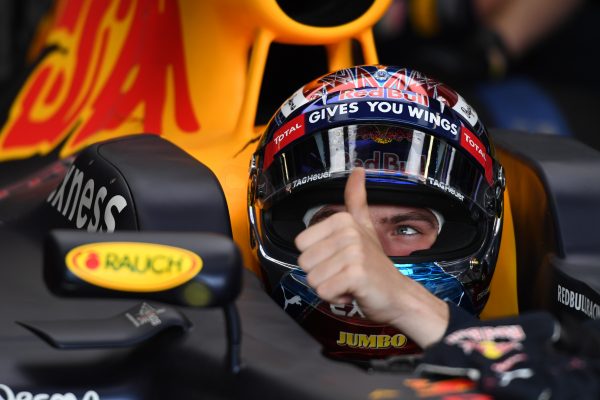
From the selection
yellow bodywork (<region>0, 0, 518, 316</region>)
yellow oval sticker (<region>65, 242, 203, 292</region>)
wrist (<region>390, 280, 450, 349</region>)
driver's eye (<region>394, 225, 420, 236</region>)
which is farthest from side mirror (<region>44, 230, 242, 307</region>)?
yellow bodywork (<region>0, 0, 518, 316</region>)

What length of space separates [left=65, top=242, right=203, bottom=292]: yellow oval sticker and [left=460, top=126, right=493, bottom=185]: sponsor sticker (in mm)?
746

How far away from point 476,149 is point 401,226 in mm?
192

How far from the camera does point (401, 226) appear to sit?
2283 mm

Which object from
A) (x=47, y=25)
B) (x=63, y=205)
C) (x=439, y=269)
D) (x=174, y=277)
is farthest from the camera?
(x=47, y=25)

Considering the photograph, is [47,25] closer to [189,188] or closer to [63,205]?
[63,205]

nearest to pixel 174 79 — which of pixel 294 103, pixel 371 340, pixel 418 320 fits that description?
pixel 294 103

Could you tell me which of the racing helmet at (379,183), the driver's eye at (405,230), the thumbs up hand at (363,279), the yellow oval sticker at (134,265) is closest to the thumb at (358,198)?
Result: the thumbs up hand at (363,279)

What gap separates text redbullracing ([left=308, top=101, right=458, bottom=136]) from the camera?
7.38ft

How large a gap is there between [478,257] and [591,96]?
305cm

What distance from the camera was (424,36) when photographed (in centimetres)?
604

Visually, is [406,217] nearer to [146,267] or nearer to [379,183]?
[379,183]

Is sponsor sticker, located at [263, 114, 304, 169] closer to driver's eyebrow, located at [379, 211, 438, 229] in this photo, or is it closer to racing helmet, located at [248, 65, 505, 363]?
racing helmet, located at [248, 65, 505, 363]

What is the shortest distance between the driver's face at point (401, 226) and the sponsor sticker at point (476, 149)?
127 millimetres

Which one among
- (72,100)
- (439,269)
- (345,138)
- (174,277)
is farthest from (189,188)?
(72,100)
